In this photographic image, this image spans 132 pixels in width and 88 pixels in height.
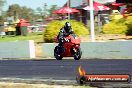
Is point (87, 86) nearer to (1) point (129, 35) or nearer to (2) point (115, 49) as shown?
(2) point (115, 49)

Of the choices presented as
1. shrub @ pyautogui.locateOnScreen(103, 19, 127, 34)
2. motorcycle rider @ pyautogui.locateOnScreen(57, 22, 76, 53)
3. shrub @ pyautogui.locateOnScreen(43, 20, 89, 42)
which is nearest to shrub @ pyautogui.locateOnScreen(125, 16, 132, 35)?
shrub @ pyautogui.locateOnScreen(103, 19, 127, 34)

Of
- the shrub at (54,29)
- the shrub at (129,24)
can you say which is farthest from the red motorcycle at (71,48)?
the shrub at (129,24)

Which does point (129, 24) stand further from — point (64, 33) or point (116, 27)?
point (64, 33)

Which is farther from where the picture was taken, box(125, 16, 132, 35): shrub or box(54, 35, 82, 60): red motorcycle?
box(125, 16, 132, 35): shrub

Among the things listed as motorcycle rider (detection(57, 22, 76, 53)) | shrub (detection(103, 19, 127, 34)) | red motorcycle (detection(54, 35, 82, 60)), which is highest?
motorcycle rider (detection(57, 22, 76, 53))

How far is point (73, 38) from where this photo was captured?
22.6 meters

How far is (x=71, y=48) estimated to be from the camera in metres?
22.9

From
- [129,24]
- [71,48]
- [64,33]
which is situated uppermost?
[64,33]

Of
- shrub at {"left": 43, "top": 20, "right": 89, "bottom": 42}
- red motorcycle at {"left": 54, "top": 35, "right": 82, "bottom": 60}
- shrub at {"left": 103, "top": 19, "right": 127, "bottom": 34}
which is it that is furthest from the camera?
shrub at {"left": 103, "top": 19, "right": 127, "bottom": 34}

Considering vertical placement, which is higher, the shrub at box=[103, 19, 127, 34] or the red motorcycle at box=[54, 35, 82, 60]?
the red motorcycle at box=[54, 35, 82, 60]

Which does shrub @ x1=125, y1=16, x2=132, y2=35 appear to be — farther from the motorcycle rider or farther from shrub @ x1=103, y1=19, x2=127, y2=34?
the motorcycle rider

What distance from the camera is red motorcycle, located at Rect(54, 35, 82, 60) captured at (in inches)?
886

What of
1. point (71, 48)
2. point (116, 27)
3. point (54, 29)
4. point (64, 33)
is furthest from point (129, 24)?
point (64, 33)

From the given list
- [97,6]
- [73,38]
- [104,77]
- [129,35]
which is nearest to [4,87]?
[104,77]
